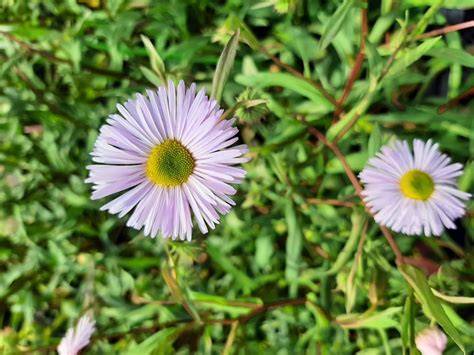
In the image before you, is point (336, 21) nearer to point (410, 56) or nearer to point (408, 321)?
point (410, 56)

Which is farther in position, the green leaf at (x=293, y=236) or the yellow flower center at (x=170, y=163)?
the green leaf at (x=293, y=236)

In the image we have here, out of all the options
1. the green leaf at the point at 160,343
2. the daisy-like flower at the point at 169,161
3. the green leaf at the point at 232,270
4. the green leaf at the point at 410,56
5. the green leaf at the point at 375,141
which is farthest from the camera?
the green leaf at the point at 232,270

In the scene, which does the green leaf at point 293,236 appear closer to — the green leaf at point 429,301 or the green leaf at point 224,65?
the green leaf at point 429,301

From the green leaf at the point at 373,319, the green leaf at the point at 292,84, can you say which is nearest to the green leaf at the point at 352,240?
the green leaf at the point at 373,319

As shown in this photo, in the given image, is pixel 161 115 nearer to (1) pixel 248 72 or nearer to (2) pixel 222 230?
(1) pixel 248 72

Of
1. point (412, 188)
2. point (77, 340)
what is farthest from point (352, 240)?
point (77, 340)

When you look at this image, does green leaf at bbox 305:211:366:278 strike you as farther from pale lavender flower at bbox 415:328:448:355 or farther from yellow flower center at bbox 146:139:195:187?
yellow flower center at bbox 146:139:195:187
